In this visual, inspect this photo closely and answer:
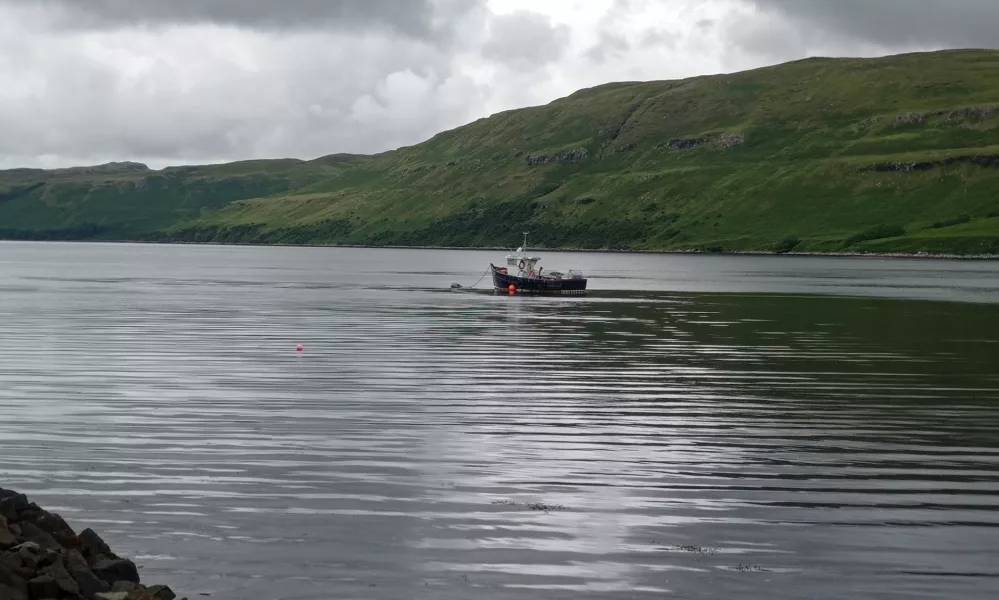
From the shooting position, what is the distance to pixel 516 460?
3002 cm

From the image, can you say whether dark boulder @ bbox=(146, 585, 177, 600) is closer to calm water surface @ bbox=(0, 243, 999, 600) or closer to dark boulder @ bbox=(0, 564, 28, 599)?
calm water surface @ bbox=(0, 243, 999, 600)

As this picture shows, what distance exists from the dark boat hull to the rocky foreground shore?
11474 centimetres

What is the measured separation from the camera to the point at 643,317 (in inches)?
3590

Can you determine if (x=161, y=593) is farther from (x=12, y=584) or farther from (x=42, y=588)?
(x=12, y=584)

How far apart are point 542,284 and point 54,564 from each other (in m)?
119

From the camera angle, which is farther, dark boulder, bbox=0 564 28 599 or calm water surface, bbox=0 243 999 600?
calm water surface, bbox=0 243 999 600

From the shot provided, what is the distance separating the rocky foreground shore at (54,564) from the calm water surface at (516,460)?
1284mm

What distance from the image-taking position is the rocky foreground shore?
644 inches

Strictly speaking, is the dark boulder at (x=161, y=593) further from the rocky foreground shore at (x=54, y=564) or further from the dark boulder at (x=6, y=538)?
the dark boulder at (x=6, y=538)

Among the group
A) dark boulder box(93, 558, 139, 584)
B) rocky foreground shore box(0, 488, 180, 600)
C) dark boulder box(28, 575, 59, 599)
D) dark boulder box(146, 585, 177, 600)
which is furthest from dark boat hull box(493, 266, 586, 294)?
dark boulder box(28, 575, 59, 599)

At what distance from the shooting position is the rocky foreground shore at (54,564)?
1636cm

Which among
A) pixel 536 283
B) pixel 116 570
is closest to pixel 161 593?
pixel 116 570

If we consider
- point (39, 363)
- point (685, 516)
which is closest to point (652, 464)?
point (685, 516)

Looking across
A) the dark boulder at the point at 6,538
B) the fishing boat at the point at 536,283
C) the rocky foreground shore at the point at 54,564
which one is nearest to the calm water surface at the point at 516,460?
the rocky foreground shore at the point at 54,564
